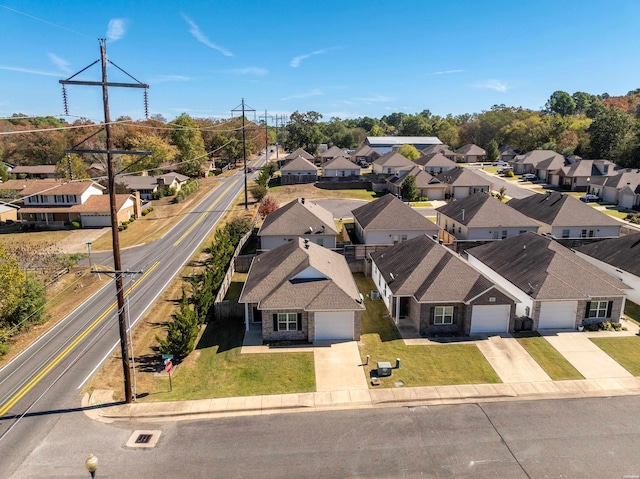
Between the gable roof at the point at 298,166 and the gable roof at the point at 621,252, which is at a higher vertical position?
the gable roof at the point at 298,166

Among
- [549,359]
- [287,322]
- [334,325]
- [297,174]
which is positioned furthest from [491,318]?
[297,174]

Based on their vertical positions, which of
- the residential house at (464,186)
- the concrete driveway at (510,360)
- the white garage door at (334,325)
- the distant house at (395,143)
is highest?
the distant house at (395,143)

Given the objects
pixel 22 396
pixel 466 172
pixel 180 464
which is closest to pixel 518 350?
pixel 180 464

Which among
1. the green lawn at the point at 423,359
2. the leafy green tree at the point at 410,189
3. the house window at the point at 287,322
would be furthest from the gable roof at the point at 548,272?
the leafy green tree at the point at 410,189

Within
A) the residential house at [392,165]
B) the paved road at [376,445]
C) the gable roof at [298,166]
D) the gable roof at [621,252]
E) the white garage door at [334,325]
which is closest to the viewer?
the paved road at [376,445]

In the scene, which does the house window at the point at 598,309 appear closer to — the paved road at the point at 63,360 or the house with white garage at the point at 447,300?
the house with white garage at the point at 447,300

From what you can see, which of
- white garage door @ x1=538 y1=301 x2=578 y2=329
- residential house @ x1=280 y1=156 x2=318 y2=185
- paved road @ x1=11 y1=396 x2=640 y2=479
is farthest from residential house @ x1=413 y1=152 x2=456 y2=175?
paved road @ x1=11 y1=396 x2=640 y2=479

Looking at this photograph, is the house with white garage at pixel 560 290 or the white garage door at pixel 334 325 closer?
the white garage door at pixel 334 325
